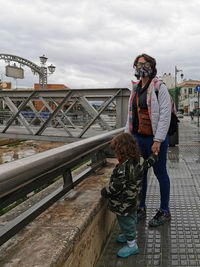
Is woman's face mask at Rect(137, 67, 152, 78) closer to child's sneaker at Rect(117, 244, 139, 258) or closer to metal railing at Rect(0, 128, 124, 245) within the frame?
metal railing at Rect(0, 128, 124, 245)

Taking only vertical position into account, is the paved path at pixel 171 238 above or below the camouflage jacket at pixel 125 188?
below

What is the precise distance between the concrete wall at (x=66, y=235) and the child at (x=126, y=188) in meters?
0.17

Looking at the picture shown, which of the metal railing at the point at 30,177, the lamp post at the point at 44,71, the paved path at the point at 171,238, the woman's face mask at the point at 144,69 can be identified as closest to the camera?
the metal railing at the point at 30,177

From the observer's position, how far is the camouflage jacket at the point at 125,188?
225 cm

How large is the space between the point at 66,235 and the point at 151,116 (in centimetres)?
142

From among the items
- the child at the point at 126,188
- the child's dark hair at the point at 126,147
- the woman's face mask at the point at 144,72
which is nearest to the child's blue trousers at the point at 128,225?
the child at the point at 126,188

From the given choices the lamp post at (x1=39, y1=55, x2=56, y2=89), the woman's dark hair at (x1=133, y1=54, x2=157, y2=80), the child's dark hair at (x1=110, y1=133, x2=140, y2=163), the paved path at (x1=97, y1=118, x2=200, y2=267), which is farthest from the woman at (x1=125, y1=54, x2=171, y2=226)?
the lamp post at (x1=39, y1=55, x2=56, y2=89)

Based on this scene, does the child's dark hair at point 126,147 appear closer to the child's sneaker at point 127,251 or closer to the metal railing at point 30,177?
the metal railing at point 30,177

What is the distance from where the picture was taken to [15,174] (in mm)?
1305

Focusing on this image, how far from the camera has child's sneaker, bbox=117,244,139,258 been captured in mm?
2305

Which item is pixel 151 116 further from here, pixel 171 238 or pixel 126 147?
pixel 171 238

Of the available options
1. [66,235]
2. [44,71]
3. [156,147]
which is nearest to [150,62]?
[156,147]

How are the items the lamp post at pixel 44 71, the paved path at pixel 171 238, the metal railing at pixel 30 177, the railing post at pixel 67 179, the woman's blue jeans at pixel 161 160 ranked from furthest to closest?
the lamp post at pixel 44 71
the woman's blue jeans at pixel 161 160
the railing post at pixel 67 179
the paved path at pixel 171 238
the metal railing at pixel 30 177

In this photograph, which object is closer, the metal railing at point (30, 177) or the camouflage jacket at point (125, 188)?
the metal railing at point (30, 177)
